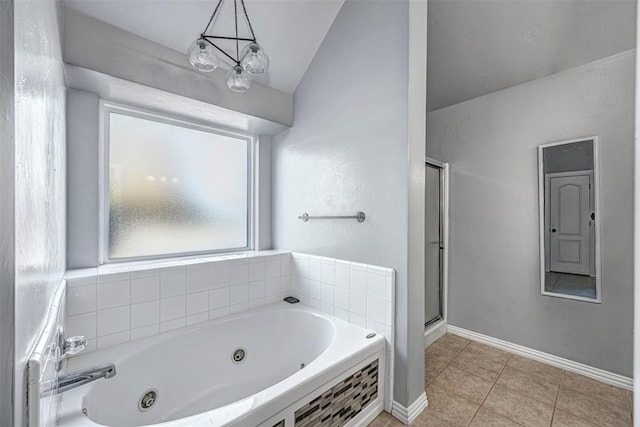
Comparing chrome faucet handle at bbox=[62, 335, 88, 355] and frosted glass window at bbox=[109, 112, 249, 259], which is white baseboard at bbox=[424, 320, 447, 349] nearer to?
frosted glass window at bbox=[109, 112, 249, 259]

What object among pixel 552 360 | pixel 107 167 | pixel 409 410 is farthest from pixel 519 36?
pixel 107 167

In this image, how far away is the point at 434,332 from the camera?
8.58 feet

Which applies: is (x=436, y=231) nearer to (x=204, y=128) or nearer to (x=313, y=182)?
(x=313, y=182)

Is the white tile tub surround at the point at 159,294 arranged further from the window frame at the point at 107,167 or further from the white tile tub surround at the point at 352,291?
the white tile tub surround at the point at 352,291

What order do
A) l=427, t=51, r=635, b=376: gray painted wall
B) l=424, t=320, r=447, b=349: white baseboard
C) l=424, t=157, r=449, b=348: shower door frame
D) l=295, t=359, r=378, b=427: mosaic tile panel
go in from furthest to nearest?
l=424, t=157, r=449, b=348: shower door frame, l=424, t=320, r=447, b=349: white baseboard, l=427, t=51, r=635, b=376: gray painted wall, l=295, t=359, r=378, b=427: mosaic tile panel

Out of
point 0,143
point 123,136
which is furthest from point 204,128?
point 0,143

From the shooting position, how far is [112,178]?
1.83m

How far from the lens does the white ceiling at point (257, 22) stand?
1522 mm

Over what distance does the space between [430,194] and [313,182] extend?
1243 millimetres

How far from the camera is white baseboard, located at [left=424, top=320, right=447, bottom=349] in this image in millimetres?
2510

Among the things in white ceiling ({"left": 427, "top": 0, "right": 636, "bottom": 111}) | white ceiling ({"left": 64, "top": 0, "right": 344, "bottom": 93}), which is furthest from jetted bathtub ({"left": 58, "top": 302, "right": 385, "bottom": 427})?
white ceiling ({"left": 427, "top": 0, "right": 636, "bottom": 111})

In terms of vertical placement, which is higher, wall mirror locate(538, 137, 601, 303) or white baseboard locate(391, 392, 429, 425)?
wall mirror locate(538, 137, 601, 303)

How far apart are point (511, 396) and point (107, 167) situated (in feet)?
10.2

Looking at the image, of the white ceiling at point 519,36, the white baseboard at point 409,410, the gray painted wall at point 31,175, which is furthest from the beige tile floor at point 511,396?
the white ceiling at point 519,36
